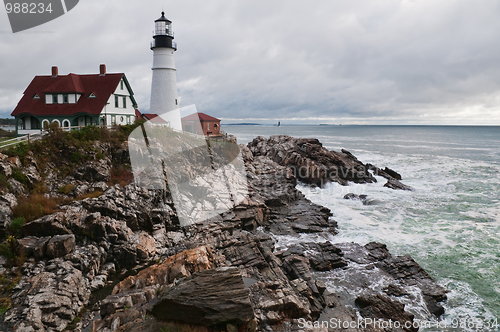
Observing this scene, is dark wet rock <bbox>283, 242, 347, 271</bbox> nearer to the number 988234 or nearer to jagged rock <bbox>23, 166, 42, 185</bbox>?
jagged rock <bbox>23, 166, 42, 185</bbox>

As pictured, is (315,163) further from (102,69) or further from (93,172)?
(102,69)

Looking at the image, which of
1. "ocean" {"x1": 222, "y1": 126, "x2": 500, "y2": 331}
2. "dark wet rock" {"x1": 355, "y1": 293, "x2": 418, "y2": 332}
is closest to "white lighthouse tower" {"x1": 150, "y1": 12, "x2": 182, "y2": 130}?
"ocean" {"x1": 222, "y1": 126, "x2": 500, "y2": 331}

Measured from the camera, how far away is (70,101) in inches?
1091

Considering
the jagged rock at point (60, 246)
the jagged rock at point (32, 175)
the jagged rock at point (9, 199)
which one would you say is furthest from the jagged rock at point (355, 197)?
the jagged rock at point (9, 199)

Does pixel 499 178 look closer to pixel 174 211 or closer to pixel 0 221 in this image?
pixel 174 211

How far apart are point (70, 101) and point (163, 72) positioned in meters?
8.83

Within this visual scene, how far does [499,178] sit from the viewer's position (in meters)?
36.6

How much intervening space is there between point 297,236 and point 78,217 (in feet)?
39.5

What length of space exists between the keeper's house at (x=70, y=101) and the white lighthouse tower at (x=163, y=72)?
3.95 metres

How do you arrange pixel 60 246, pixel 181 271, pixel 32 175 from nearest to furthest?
1. pixel 181 271
2. pixel 60 246
3. pixel 32 175

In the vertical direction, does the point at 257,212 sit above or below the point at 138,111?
below

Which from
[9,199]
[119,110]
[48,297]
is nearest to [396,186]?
[119,110]

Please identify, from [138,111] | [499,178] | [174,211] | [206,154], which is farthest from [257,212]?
[499,178]

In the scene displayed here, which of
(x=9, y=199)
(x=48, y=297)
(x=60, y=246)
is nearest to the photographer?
(x=48, y=297)
